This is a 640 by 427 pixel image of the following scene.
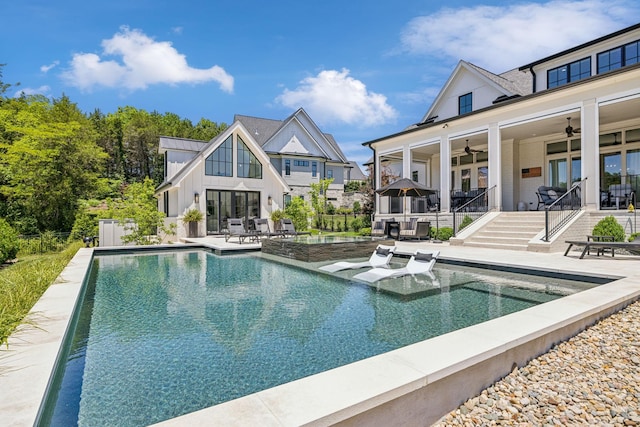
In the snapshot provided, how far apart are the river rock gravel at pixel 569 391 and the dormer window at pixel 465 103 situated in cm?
1651

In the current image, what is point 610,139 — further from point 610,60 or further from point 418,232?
point 418,232

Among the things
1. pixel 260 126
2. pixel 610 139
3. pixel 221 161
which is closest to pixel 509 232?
pixel 610 139

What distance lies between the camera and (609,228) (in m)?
10.1

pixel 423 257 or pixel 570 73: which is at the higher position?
pixel 570 73

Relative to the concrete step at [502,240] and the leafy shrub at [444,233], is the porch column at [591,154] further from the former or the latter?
the leafy shrub at [444,233]

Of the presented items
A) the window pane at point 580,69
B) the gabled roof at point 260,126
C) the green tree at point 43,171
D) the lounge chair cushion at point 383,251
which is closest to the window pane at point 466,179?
the window pane at point 580,69

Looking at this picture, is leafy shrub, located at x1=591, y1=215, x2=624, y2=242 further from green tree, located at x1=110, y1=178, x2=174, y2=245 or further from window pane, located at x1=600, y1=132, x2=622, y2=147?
green tree, located at x1=110, y1=178, x2=174, y2=245

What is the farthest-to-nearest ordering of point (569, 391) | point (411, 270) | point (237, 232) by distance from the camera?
point (237, 232), point (411, 270), point (569, 391)

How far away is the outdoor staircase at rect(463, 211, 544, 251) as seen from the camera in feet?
36.7

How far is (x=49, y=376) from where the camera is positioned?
243cm

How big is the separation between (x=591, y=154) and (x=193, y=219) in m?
16.2

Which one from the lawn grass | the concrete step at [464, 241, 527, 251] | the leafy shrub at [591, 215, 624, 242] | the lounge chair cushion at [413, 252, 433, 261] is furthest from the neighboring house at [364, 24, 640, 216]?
the lawn grass

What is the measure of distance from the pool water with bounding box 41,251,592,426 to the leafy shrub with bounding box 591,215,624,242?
16.3ft

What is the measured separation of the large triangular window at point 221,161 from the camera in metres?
18.2
